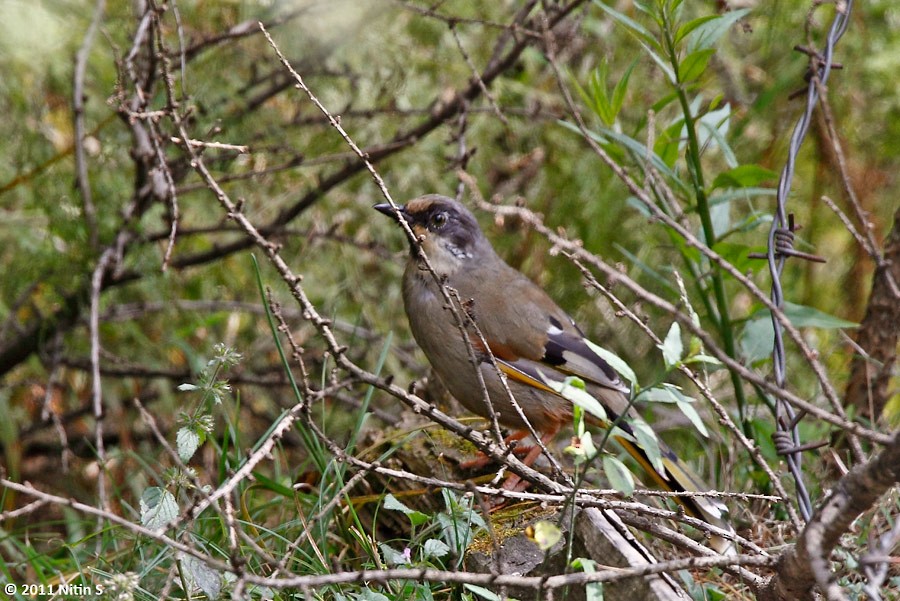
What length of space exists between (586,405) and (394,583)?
0.95 metres

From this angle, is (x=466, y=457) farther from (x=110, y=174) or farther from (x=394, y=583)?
(x=110, y=174)

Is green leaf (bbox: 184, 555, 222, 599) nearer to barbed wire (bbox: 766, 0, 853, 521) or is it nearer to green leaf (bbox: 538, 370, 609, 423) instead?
green leaf (bbox: 538, 370, 609, 423)

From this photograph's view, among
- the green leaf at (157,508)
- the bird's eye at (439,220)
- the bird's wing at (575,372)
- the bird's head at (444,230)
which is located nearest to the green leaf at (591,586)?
the green leaf at (157,508)

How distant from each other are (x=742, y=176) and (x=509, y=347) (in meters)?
1.21

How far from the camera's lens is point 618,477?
2240 millimetres

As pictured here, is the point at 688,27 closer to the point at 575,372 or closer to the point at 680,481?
the point at 575,372

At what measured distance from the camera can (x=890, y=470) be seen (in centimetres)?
193

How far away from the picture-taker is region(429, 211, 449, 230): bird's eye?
181 inches

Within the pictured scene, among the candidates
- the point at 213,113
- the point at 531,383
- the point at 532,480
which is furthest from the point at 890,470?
the point at 213,113

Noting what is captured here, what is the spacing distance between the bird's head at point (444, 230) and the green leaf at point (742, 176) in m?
1.32

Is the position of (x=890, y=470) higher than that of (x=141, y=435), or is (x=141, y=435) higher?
(x=890, y=470)

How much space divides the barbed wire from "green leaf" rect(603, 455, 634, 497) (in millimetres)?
576

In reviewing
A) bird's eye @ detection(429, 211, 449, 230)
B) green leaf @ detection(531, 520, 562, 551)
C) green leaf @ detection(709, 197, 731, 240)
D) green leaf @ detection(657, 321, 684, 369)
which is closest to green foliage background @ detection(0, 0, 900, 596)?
green leaf @ detection(709, 197, 731, 240)

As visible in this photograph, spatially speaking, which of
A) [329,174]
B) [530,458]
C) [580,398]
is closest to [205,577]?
[580,398]
